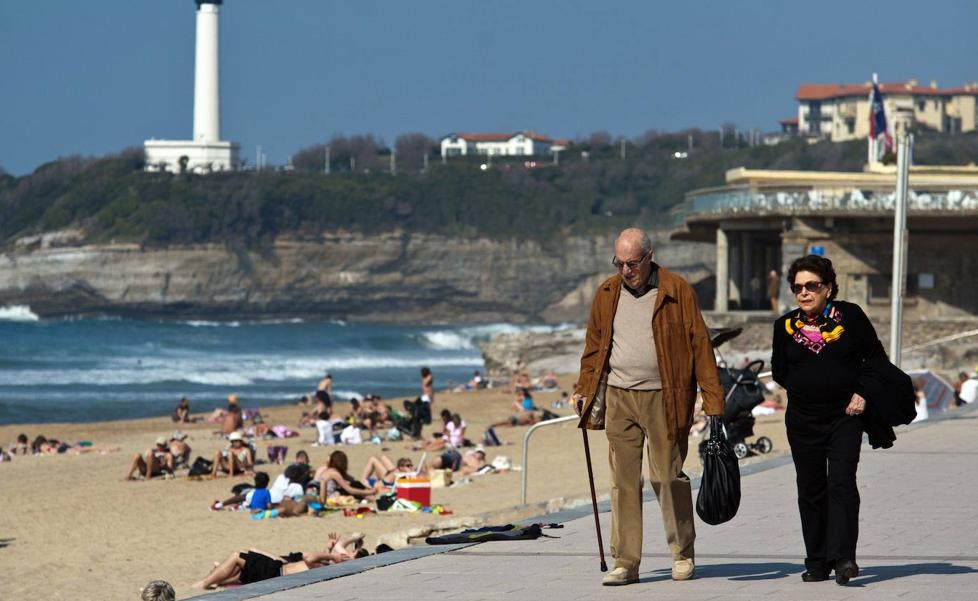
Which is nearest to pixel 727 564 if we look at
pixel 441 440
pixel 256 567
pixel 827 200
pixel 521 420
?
pixel 256 567

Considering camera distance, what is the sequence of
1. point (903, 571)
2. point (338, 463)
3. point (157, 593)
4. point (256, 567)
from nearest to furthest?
1. point (903, 571)
2. point (157, 593)
3. point (256, 567)
4. point (338, 463)

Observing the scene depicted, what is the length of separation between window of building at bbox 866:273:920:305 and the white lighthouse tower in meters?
109

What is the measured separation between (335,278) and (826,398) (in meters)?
136

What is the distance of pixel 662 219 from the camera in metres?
156

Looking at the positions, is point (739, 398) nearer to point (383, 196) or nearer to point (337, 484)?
point (337, 484)

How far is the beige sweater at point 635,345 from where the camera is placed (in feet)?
23.3

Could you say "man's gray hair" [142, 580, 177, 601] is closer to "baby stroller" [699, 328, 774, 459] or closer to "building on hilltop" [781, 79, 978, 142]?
"baby stroller" [699, 328, 774, 459]

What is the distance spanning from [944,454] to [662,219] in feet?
470

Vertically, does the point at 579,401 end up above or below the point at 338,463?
above

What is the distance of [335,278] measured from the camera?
14175 centimetres

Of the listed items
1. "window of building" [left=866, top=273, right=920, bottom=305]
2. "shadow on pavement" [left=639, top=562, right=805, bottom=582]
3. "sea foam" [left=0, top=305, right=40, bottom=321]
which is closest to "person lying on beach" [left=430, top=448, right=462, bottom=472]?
"shadow on pavement" [left=639, top=562, right=805, bottom=582]

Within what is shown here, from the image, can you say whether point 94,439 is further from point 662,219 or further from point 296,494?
point 662,219

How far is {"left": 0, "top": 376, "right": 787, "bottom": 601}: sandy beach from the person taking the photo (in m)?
12.6

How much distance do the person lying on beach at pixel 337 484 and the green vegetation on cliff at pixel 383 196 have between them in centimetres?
12677
